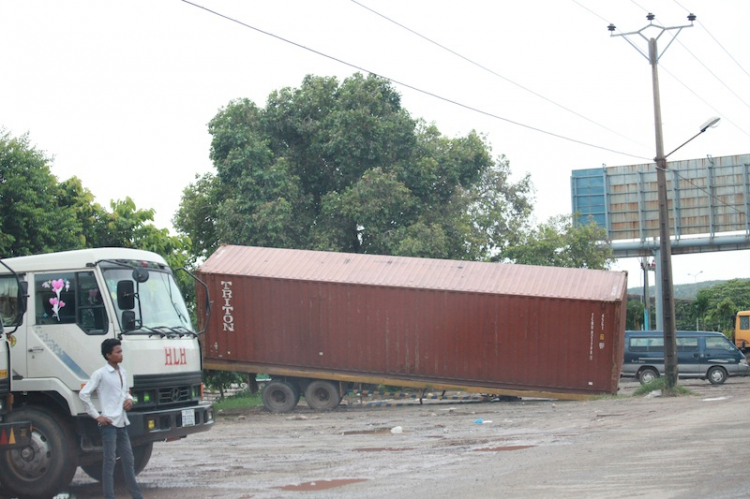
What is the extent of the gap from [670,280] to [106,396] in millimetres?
17302

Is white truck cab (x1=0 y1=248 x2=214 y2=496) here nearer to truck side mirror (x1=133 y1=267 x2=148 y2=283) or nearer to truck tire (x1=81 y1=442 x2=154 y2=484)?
truck side mirror (x1=133 y1=267 x2=148 y2=283)

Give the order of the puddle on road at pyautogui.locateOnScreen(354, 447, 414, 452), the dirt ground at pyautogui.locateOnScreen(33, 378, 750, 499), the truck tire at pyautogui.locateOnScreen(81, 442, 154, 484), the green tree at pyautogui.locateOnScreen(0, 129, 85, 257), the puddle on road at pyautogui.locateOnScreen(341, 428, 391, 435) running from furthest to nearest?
1. the green tree at pyautogui.locateOnScreen(0, 129, 85, 257)
2. the puddle on road at pyautogui.locateOnScreen(341, 428, 391, 435)
3. the puddle on road at pyautogui.locateOnScreen(354, 447, 414, 452)
4. the truck tire at pyautogui.locateOnScreen(81, 442, 154, 484)
5. the dirt ground at pyautogui.locateOnScreen(33, 378, 750, 499)

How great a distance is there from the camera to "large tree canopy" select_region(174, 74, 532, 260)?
28.9 metres

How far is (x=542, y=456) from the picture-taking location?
10867 millimetres

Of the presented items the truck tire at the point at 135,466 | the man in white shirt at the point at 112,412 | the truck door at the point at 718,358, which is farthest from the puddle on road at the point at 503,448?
the truck door at the point at 718,358

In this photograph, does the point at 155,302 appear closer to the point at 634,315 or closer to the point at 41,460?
the point at 41,460

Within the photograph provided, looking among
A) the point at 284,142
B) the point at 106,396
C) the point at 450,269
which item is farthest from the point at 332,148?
the point at 106,396

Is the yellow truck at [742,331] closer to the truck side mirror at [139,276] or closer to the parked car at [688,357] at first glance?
the parked car at [688,357]

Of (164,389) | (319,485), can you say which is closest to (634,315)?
(319,485)

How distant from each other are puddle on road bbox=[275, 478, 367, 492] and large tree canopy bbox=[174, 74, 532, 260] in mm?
18885

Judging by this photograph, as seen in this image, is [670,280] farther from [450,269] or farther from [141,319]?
[141,319]

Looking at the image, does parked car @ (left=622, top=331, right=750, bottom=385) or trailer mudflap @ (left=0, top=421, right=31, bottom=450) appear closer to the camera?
trailer mudflap @ (left=0, top=421, right=31, bottom=450)

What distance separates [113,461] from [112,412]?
0.47 metres

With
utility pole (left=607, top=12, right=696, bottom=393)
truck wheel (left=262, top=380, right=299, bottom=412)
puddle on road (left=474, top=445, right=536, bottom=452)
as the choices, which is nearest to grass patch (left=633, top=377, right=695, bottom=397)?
utility pole (left=607, top=12, right=696, bottom=393)
